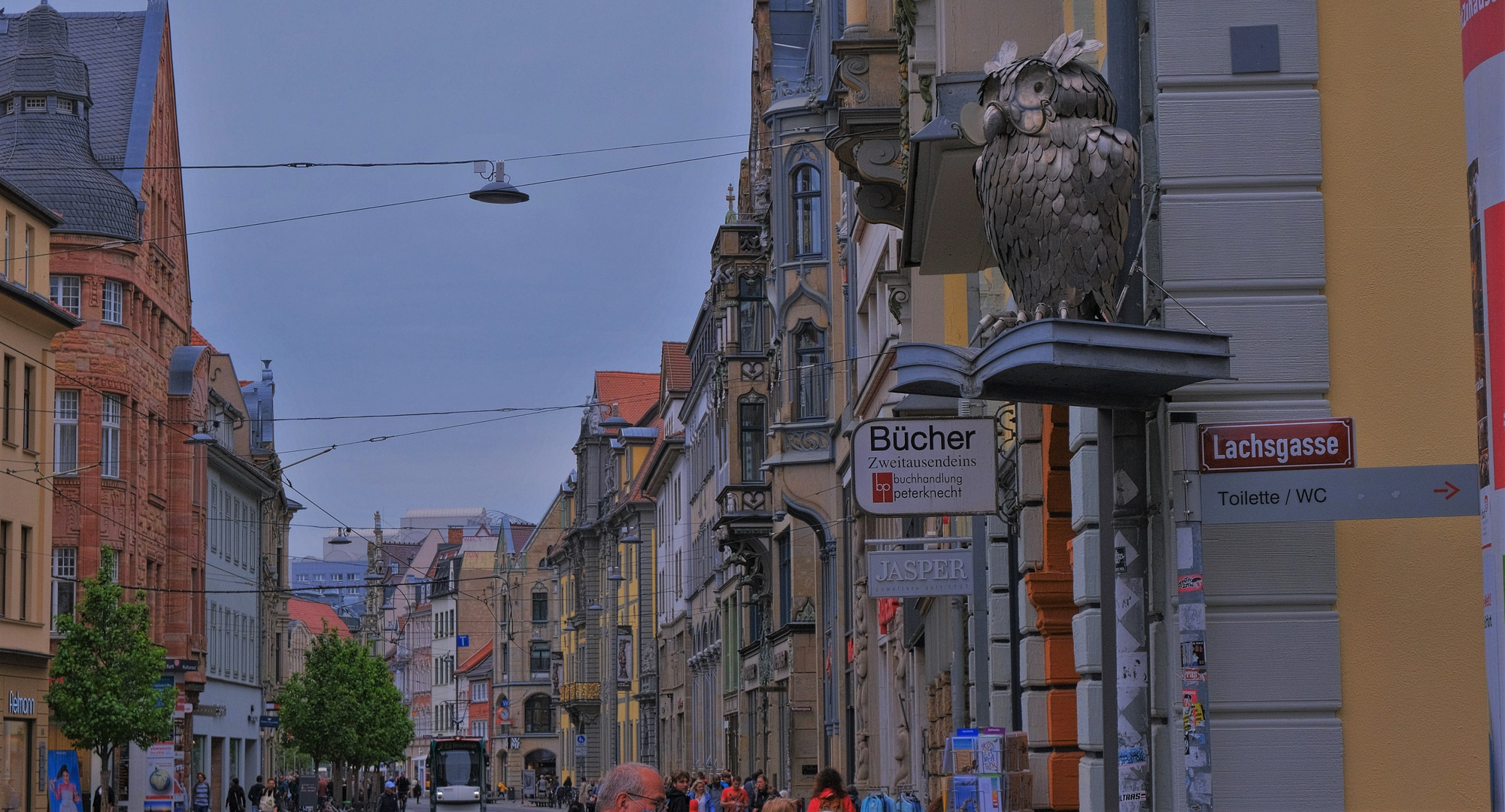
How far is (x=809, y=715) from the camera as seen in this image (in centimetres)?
4081

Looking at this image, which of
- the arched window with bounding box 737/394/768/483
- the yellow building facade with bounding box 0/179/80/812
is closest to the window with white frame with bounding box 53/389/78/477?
the yellow building facade with bounding box 0/179/80/812

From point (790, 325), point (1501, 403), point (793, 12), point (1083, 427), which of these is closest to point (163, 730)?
point (790, 325)

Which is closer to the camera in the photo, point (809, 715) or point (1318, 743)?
point (1318, 743)

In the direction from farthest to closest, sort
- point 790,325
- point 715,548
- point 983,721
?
1. point 715,548
2. point 790,325
3. point 983,721

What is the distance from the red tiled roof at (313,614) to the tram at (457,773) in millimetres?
97170

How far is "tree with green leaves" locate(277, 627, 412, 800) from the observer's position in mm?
73500

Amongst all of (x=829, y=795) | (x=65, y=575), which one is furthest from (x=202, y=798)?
(x=829, y=795)

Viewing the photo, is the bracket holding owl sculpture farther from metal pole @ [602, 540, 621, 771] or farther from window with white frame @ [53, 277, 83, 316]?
metal pole @ [602, 540, 621, 771]

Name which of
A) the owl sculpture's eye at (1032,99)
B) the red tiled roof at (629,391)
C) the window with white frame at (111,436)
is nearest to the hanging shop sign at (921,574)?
the owl sculpture's eye at (1032,99)

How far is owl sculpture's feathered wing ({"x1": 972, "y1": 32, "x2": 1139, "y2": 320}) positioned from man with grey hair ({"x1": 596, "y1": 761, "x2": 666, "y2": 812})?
4017 millimetres

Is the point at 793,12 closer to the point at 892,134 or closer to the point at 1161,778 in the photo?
the point at 892,134

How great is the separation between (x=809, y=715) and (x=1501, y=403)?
35666mm

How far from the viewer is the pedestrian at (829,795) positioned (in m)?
14.7

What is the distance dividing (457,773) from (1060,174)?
55149mm
